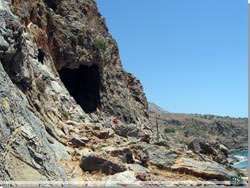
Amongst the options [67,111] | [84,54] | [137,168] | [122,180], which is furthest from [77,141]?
[84,54]

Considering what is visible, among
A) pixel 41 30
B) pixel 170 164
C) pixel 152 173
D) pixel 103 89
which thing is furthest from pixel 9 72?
pixel 103 89

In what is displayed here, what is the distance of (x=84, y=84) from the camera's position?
32.5 metres

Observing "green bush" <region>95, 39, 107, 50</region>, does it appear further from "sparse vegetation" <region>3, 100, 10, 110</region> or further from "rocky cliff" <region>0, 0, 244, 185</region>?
"sparse vegetation" <region>3, 100, 10, 110</region>

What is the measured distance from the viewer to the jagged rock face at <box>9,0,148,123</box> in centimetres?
2669

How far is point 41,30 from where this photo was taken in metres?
24.3

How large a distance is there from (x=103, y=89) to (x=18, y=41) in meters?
19.1

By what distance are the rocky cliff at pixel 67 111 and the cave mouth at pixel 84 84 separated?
3.5 inches

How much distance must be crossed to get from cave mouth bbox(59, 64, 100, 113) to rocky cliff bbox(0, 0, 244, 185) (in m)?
0.09

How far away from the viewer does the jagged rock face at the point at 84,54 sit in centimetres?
2669

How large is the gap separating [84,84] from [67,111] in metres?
11.4

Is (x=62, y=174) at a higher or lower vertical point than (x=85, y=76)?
lower

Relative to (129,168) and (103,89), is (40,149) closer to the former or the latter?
(129,168)

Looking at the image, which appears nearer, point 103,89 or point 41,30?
point 41,30

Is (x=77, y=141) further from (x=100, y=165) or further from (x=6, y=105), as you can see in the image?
(x=6, y=105)
